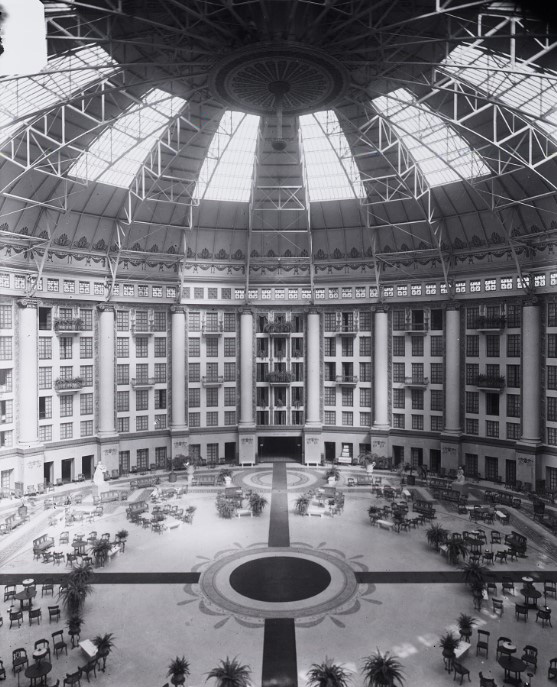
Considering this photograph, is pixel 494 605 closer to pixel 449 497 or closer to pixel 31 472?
pixel 449 497

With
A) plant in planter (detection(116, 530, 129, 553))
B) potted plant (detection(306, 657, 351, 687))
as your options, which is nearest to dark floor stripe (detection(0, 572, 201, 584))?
plant in planter (detection(116, 530, 129, 553))

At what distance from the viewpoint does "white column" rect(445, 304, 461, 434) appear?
48.8 m

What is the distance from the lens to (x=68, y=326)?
→ 47.0 meters

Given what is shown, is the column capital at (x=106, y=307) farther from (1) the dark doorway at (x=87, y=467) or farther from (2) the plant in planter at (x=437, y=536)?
(2) the plant in planter at (x=437, y=536)

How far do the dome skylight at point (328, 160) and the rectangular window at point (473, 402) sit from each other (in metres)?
22.3

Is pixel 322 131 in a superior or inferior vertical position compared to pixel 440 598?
superior

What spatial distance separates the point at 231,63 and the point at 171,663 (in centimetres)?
2904

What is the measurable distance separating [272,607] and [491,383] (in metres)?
31.5

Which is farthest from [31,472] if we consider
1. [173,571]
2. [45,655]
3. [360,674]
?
[360,674]

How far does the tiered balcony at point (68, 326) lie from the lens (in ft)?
153

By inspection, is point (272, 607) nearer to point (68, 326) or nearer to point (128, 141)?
point (68, 326)

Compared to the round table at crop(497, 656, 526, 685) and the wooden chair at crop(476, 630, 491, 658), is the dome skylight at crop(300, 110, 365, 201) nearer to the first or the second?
the wooden chair at crop(476, 630, 491, 658)

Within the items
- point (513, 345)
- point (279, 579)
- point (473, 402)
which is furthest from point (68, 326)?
point (513, 345)

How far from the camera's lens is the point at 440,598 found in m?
25.6
